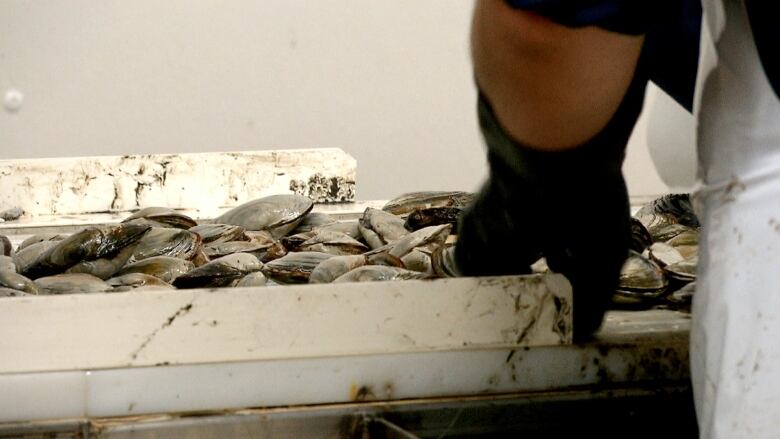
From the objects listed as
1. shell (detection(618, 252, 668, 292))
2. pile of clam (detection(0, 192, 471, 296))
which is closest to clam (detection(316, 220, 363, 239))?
pile of clam (detection(0, 192, 471, 296))

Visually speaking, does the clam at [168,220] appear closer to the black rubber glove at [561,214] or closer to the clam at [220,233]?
the clam at [220,233]

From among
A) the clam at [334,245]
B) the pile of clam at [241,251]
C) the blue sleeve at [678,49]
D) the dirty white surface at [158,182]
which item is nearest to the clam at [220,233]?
the pile of clam at [241,251]

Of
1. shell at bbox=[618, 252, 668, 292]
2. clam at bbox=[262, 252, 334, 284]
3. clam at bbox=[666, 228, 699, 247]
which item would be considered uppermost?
shell at bbox=[618, 252, 668, 292]

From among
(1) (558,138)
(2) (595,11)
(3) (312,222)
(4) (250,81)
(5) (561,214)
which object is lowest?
(3) (312,222)

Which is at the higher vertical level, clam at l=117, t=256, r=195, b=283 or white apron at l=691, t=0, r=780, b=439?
white apron at l=691, t=0, r=780, b=439

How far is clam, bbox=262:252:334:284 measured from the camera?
158 cm

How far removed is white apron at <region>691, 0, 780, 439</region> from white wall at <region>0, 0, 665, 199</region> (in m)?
3.19

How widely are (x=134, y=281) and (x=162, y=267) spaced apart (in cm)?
7

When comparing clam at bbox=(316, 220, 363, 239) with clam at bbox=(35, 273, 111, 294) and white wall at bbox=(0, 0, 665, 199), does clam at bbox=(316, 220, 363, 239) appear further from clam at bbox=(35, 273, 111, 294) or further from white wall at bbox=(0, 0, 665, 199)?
white wall at bbox=(0, 0, 665, 199)

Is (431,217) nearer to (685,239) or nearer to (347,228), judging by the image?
(347,228)

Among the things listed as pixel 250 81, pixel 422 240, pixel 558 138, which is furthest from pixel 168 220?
pixel 250 81

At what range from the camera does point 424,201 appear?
213cm

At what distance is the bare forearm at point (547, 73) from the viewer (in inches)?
30.5

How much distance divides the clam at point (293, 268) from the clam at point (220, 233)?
0.93 ft
